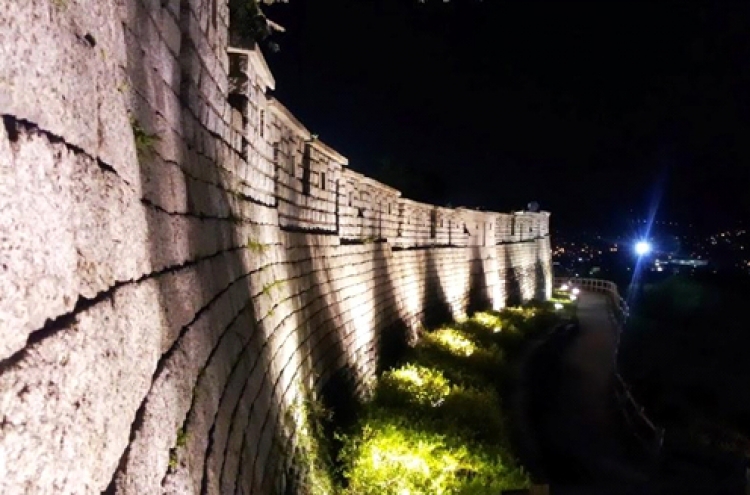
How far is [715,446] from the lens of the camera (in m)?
17.4

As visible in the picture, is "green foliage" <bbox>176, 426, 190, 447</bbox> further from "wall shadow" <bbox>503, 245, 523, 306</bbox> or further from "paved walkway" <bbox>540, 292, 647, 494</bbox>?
"wall shadow" <bbox>503, 245, 523, 306</bbox>

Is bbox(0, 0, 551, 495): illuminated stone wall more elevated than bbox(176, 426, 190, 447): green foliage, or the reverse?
bbox(0, 0, 551, 495): illuminated stone wall

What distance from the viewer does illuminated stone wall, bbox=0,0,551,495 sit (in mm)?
1635

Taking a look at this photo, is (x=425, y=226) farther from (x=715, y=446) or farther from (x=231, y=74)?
(x=231, y=74)

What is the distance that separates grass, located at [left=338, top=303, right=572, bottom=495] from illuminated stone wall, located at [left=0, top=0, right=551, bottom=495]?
1295 mm

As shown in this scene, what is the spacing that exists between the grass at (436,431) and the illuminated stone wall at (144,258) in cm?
130

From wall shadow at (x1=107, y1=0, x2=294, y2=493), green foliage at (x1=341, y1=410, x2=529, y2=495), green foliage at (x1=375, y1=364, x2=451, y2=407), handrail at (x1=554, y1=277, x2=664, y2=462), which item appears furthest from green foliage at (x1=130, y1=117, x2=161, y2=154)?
handrail at (x1=554, y1=277, x2=664, y2=462)

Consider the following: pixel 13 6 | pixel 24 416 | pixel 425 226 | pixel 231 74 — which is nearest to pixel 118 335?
pixel 24 416

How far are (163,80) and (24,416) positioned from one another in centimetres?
251

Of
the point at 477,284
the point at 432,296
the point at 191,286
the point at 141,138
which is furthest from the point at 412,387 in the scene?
the point at 477,284

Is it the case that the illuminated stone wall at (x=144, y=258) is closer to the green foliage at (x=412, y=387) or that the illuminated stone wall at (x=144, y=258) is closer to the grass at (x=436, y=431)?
the grass at (x=436, y=431)

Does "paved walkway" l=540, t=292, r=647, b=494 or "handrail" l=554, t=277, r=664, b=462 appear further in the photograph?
"handrail" l=554, t=277, r=664, b=462

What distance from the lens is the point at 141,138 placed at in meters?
3.08

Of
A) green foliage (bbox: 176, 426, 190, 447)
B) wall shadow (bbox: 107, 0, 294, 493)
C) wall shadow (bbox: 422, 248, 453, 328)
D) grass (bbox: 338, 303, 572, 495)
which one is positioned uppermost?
wall shadow (bbox: 107, 0, 294, 493)
